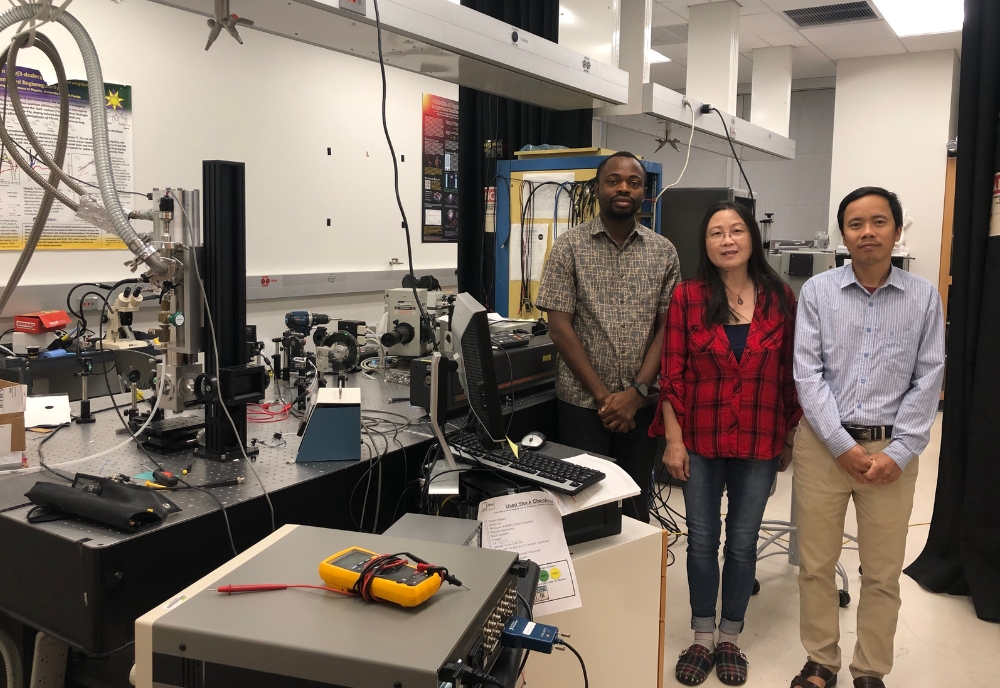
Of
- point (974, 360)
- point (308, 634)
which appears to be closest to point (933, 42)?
point (974, 360)

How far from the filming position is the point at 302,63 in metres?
4.65

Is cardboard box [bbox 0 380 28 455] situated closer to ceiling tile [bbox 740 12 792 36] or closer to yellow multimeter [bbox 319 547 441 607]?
yellow multimeter [bbox 319 547 441 607]

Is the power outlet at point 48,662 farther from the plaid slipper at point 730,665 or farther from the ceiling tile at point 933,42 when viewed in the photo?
the ceiling tile at point 933,42

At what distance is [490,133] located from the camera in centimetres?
395

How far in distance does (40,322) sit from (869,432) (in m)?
3.20

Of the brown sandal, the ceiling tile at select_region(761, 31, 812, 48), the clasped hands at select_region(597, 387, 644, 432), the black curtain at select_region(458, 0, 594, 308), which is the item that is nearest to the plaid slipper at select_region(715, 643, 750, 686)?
the brown sandal

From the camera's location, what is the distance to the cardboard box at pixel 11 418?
1.67m

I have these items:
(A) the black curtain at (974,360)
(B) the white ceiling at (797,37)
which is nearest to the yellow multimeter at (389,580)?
(A) the black curtain at (974,360)

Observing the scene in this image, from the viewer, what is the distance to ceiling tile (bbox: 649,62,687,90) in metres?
6.94

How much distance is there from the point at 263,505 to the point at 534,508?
578mm

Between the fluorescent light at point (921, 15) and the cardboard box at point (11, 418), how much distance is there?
5.37 m

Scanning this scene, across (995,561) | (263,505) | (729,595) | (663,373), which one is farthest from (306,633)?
(995,561)

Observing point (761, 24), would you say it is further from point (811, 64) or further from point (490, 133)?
point (490, 133)

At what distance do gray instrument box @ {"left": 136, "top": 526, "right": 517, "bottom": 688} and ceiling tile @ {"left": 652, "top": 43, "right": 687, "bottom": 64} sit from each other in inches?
239
